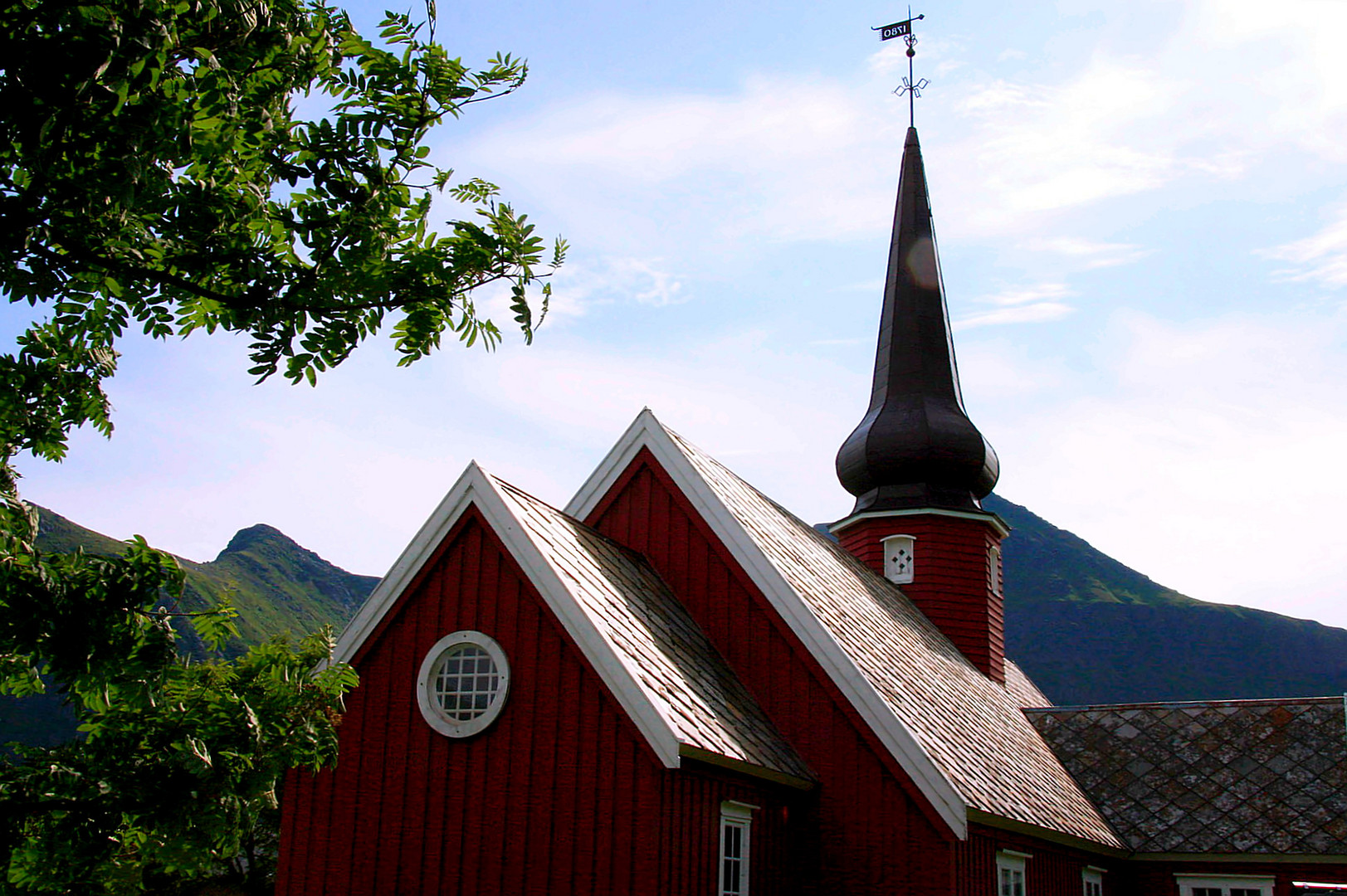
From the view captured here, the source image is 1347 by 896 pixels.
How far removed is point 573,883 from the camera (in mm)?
10375

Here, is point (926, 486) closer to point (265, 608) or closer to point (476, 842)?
point (476, 842)

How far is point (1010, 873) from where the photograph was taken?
44.0 feet

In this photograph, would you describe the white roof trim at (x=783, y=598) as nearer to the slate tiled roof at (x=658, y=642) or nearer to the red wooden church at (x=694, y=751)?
the red wooden church at (x=694, y=751)

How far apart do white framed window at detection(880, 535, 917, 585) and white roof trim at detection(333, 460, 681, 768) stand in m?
11.0

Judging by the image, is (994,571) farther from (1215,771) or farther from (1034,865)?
(1034,865)

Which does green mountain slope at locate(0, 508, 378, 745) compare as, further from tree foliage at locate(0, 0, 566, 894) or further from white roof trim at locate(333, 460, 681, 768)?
tree foliage at locate(0, 0, 566, 894)

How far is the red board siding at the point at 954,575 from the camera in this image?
2058 cm

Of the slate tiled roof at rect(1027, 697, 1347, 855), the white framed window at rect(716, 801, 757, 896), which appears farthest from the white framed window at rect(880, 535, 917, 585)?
the white framed window at rect(716, 801, 757, 896)

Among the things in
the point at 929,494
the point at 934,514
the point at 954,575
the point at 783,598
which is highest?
the point at 929,494

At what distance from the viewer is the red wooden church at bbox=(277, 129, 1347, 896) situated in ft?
35.0

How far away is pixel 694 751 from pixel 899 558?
464 inches

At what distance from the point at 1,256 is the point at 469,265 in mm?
2050

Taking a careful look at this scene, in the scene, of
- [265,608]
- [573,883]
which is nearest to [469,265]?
[573,883]

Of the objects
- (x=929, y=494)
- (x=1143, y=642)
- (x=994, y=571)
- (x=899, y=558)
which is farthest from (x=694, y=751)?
(x=1143, y=642)
